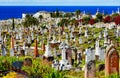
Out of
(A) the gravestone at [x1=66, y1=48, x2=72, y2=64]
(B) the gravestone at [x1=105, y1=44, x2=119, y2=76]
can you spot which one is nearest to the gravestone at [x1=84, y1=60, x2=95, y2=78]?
(B) the gravestone at [x1=105, y1=44, x2=119, y2=76]

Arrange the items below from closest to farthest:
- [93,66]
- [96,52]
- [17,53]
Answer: [93,66]
[96,52]
[17,53]

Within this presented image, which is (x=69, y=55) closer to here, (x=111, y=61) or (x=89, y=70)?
(x=89, y=70)

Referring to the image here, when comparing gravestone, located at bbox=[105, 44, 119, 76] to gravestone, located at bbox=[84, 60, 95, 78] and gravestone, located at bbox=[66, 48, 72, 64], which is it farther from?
gravestone, located at bbox=[66, 48, 72, 64]

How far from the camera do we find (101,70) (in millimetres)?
26172

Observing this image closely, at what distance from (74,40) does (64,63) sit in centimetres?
1703

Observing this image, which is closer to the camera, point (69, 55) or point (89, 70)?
point (89, 70)

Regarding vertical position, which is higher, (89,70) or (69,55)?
(69,55)

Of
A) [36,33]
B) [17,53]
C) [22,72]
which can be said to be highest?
[36,33]

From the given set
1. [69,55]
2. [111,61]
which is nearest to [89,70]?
[111,61]

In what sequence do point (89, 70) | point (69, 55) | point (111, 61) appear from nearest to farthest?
point (111, 61), point (89, 70), point (69, 55)

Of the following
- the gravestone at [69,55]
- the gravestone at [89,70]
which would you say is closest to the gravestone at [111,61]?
the gravestone at [89,70]

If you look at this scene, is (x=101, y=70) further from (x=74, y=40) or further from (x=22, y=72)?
(x=74, y=40)

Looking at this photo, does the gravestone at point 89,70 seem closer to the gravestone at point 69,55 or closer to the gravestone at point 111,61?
the gravestone at point 111,61

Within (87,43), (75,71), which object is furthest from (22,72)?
(87,43)
